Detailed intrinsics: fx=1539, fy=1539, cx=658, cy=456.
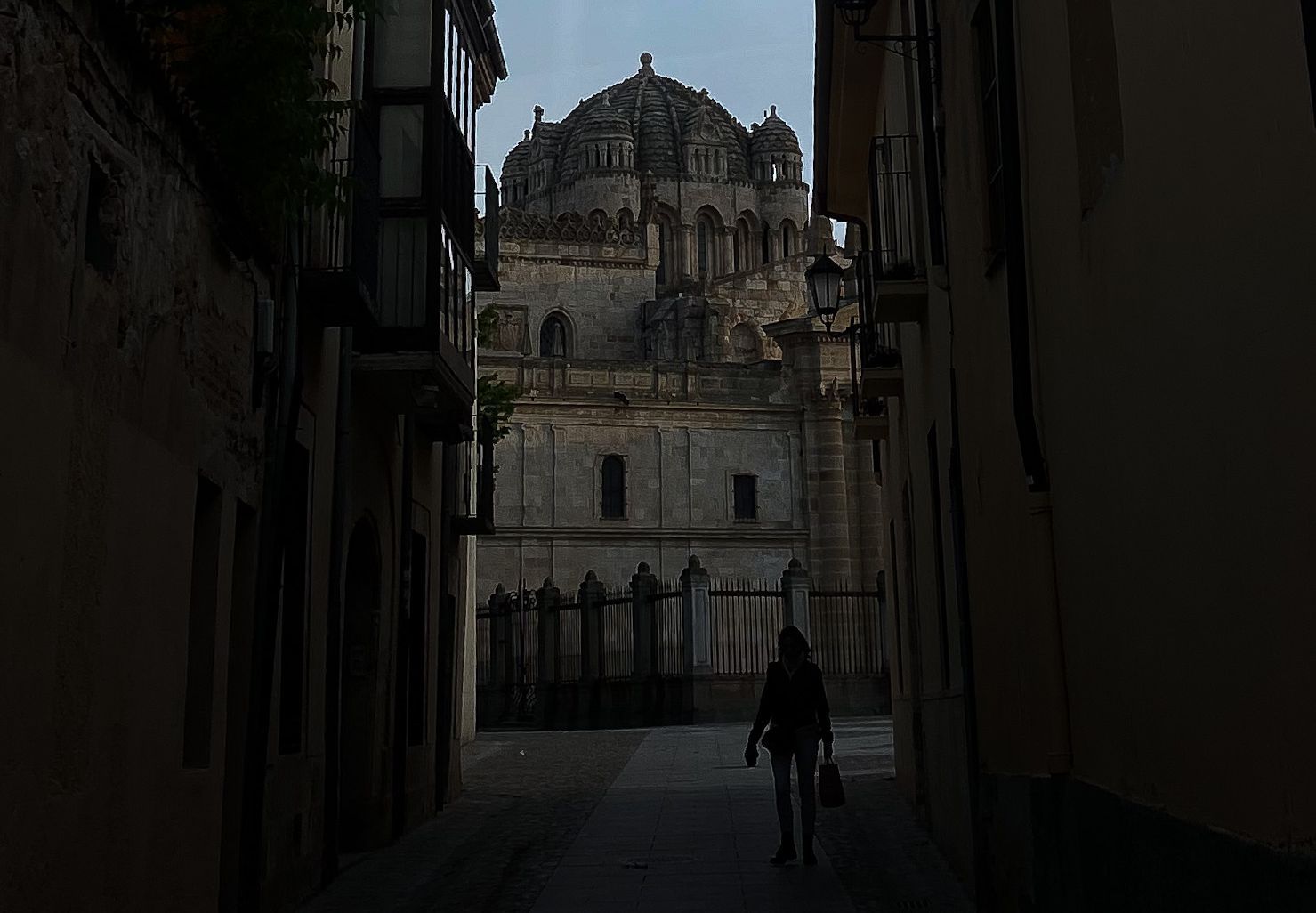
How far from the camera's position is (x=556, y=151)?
305ft

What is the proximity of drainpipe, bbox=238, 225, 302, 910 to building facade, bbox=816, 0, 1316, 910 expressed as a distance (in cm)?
412

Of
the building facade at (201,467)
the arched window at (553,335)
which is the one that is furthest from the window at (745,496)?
the building facade at (201,467)

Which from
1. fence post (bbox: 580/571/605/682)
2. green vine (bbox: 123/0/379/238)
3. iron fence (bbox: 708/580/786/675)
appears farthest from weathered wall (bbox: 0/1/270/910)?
fence post (bbox: 580/571/605/682)

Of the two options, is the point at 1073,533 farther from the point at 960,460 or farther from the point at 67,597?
the point at 67,597

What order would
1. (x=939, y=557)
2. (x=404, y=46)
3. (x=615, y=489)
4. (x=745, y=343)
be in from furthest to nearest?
(x=745, y=343), (x=615, y=489), (x=404, y=46), (x=939, y=557)

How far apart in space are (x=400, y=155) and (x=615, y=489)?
32.3 m

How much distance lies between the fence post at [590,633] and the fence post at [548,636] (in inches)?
37.2

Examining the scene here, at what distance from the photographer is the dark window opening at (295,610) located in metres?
9.91

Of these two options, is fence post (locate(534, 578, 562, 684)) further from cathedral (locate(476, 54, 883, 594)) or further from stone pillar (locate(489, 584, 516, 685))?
cathedral (locate(476, 54, 883, 594))

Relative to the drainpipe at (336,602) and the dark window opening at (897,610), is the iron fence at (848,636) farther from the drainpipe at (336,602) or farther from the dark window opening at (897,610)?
the drainpipe at (336,602)

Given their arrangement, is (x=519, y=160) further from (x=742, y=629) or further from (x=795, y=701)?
(x=795, y=701)

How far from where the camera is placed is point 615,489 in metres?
45.1

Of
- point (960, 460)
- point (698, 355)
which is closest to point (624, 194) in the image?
point (698, 355)

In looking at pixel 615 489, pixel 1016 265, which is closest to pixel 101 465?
pixel 1016 265
